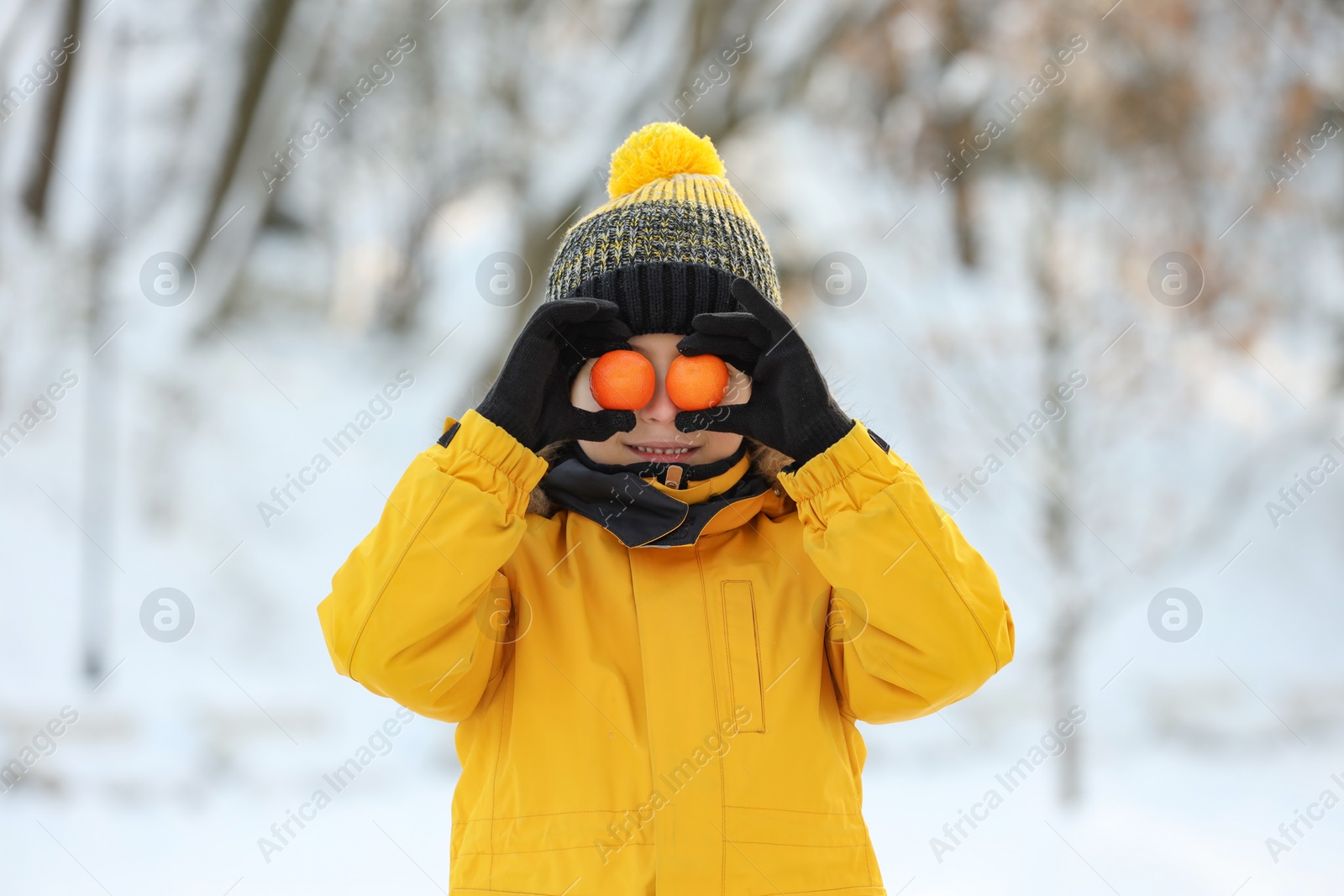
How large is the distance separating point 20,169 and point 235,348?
44.7 inches

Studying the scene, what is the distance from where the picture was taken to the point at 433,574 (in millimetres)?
1207

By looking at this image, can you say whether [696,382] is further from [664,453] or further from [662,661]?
[662,661]

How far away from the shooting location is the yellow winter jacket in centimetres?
120

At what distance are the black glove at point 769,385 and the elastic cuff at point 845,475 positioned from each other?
22 mm

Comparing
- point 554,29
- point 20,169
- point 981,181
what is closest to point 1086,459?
point 981,181

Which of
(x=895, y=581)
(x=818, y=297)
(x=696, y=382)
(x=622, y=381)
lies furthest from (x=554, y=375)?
(x=818, y=297)

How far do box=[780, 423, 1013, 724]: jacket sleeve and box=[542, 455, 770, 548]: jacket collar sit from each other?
117 mm

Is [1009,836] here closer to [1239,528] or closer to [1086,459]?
[1086,459]

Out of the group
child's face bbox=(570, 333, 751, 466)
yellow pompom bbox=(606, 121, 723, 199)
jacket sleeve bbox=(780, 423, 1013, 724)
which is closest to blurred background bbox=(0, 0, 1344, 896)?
yellow pompom bbox=(606, 121, 723, 199)

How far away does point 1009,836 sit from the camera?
341 cm

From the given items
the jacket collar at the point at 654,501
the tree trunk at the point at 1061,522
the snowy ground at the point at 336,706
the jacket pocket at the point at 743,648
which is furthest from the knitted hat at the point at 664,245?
the tree trunk at the point at 1061,522

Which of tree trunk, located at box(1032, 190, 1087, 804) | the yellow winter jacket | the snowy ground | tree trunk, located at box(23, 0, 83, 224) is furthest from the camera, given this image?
tree trunk, located at box(1032, 190, 1087, 804)

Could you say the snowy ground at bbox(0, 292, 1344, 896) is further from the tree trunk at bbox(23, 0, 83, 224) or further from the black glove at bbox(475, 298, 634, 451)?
the black glove at bbox(475, 298, 634, 451)

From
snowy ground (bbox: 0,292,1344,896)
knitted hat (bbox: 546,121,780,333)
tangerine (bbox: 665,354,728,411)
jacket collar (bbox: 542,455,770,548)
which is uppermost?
knitted hat (bbox: 546,121,780,333)
